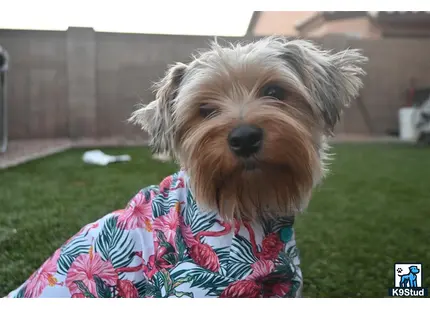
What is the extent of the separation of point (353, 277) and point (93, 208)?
1585 millimetres

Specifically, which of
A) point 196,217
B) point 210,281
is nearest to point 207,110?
point 196,217

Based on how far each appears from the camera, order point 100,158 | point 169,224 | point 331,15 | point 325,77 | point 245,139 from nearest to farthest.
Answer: point 245,139
point 169,224
point 325,77
point 331,15
point 100,158

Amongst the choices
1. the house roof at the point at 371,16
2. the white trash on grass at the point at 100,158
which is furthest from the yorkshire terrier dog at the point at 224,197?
the white trash on grass at the point at 100,158

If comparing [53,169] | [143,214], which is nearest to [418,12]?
[143,214]

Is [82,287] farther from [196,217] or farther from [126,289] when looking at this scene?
[196,217]

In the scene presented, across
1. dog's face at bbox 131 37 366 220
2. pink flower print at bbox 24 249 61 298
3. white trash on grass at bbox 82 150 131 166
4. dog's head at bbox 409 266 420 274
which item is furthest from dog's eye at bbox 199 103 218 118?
white trash on grass at bbox 82 150 131 166

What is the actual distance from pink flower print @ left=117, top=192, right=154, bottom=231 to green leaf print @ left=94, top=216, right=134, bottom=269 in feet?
0.10

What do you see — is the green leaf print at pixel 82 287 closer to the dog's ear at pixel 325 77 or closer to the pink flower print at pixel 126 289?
the pink flower print at pixel 126 289

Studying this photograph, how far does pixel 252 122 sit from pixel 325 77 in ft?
1.56

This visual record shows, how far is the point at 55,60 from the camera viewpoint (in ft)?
9.98

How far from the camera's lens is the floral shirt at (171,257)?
1820 mm

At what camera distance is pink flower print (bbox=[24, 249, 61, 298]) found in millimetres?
1942

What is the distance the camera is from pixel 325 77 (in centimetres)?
215

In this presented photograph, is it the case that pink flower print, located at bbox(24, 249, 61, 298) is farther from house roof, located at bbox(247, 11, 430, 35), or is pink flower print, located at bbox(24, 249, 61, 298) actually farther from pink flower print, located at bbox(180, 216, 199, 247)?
house roof, located at bbox(247, 11, 430, 35)
